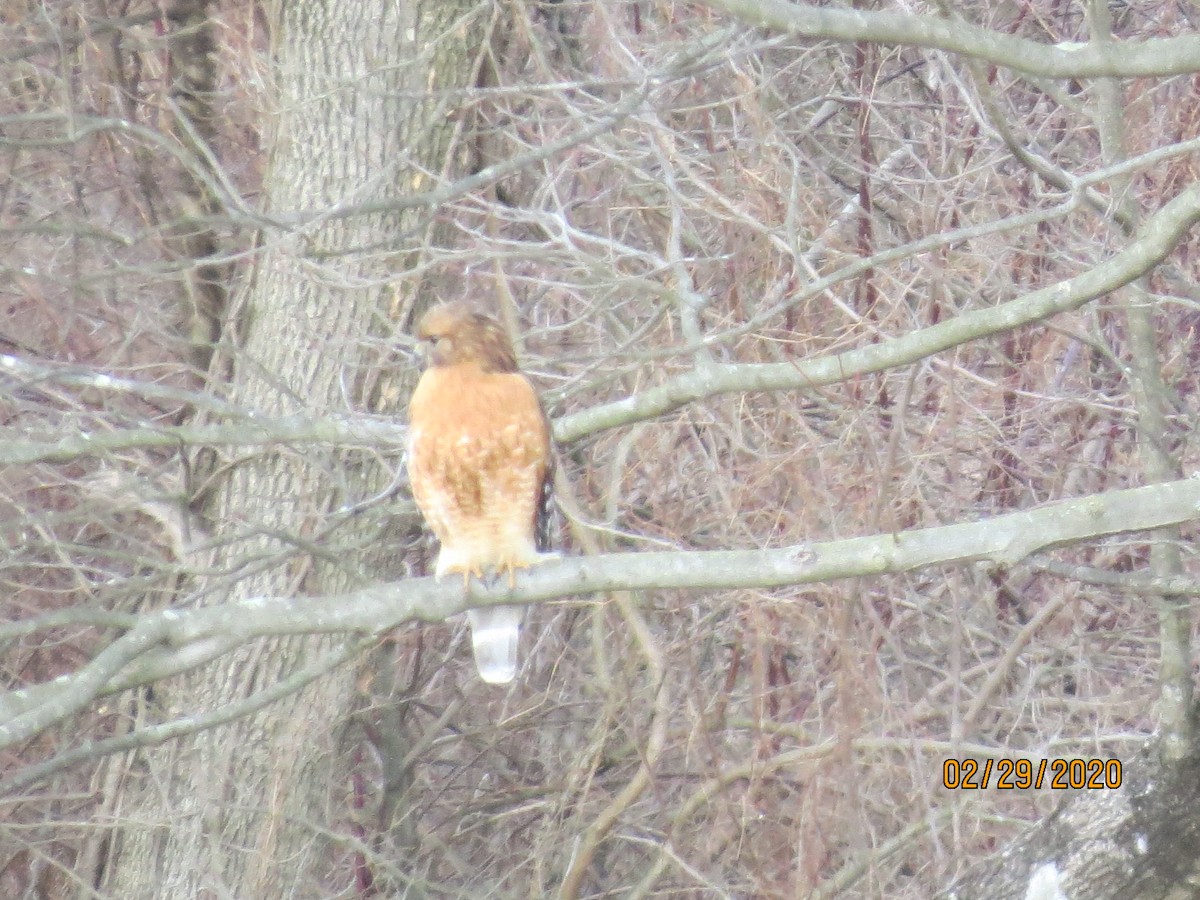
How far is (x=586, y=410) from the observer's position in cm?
401

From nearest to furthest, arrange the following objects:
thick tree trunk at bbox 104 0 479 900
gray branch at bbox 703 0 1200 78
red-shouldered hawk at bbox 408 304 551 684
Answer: gray branch at bbox 703 0 1200 78
red-shouldered hawk at bbox 408 304 551 684
thick tree trunk at bbox 104 0 479 900

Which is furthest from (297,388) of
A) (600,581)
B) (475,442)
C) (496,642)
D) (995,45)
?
(995,45)

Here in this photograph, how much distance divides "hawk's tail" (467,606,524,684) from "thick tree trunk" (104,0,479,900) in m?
0.73

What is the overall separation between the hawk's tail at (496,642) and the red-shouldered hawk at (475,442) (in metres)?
0.48

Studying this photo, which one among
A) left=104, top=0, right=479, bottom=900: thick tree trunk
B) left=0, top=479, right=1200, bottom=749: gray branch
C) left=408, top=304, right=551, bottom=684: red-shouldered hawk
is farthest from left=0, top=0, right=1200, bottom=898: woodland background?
left=0, top=479, right=1200, bottom=749: gray branch

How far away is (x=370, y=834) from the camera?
230 inches

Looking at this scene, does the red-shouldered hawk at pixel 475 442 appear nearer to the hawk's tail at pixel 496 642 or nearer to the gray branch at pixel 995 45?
the hawk's tail at pixel 496 642

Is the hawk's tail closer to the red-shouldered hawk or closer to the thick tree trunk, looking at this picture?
the red-shouldered hawk

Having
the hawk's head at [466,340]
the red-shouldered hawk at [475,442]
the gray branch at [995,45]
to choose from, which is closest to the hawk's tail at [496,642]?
the red-shouldered hawk at [475,442]

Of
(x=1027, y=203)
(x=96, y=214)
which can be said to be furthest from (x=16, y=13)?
(x=1027, y=203)

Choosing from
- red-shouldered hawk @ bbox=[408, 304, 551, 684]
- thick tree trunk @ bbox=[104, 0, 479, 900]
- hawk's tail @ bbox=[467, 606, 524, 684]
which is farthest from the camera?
thick tree trunk @ bbox=[104, 0, 479, 900]

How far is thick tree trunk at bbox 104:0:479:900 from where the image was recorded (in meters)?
4.96

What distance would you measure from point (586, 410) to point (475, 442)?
343 mm

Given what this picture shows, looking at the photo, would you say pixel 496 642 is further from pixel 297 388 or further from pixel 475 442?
pixel 297 388
